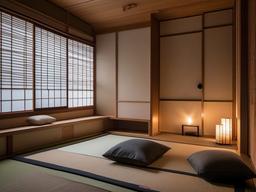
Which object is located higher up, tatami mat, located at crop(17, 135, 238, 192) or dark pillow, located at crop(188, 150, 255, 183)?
dark pillow, located at crop(188, 150, 255, 183)

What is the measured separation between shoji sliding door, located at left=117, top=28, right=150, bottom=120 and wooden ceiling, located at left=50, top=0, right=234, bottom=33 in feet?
0.98

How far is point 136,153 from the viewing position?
2551 millimetres

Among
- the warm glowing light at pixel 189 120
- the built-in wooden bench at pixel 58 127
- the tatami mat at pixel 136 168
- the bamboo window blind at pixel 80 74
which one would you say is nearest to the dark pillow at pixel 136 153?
the tatami mat at pixel 136 168

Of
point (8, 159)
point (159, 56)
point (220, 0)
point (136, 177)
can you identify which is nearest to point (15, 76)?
point (8, 159)

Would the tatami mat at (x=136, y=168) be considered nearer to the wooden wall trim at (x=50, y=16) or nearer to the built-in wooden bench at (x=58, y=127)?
the built-in wooden bench at (x=58, y=127)

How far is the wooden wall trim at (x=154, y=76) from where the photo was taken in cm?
457

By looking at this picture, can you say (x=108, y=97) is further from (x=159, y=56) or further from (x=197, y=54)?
(x=197, y=54)

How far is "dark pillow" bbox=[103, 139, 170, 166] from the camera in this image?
2.49m

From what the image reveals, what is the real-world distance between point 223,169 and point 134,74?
10.8 feet

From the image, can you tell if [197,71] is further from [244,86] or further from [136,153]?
[136,153]

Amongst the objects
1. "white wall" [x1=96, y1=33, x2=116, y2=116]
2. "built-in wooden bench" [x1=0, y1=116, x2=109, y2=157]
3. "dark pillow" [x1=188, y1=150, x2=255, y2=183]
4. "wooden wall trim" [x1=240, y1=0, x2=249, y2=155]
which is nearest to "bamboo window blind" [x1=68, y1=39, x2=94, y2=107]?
"white wall" [x1=96, y1=33, x2=116, y2=116]

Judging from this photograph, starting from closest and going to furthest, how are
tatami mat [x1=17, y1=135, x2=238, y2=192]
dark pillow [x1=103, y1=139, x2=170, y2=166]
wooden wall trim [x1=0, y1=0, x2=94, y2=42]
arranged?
tatami mat [x1=17, y1=135, x2=238, y2=192], dark pillow [x1=103, y1=139, x2=170, y2=166], wooden wall trim [x1=0, y1=0, x2=94, y2=42]

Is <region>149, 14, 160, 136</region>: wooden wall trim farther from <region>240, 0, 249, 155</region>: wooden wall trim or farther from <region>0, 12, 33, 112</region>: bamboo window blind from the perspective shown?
<region>0, 12, 33, 112</region>: bamboo window blind

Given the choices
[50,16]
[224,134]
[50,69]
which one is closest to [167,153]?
[224,134]
